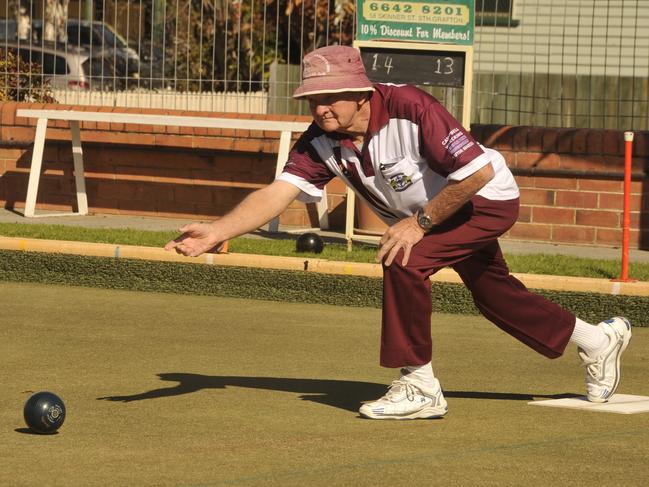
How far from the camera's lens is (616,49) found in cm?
1492

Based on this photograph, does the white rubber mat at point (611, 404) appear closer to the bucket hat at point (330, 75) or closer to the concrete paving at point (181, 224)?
the bucket hat at point (330, 75)

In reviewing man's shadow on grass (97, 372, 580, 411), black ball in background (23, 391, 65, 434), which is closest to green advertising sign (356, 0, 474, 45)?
man's shadow on grass (97, 372, 580, 411)

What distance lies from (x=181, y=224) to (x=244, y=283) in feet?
10.8

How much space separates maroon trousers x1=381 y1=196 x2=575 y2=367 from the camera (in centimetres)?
527

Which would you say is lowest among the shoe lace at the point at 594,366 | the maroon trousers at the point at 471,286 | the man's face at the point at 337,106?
the shoe lace at the point at 594,366

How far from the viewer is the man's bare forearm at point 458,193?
16.6ft

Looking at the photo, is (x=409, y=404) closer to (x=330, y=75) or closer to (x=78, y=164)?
(x=330, y=75)

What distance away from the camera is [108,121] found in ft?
38.5

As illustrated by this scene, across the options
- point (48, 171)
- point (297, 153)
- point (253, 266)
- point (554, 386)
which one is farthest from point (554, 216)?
point (297, 153)

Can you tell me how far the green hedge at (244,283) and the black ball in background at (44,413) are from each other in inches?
149

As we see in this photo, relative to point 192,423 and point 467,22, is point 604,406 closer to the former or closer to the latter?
point 192,423

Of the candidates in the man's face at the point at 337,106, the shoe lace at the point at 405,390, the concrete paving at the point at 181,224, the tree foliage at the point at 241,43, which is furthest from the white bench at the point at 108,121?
the man's face at the point at 337,106

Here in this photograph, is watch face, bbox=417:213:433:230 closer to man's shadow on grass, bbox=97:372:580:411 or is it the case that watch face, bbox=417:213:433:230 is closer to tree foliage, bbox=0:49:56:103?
man's shadow on grass, bbox=97:372:580:411

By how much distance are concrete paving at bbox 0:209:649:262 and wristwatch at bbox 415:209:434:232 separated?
5240mm
